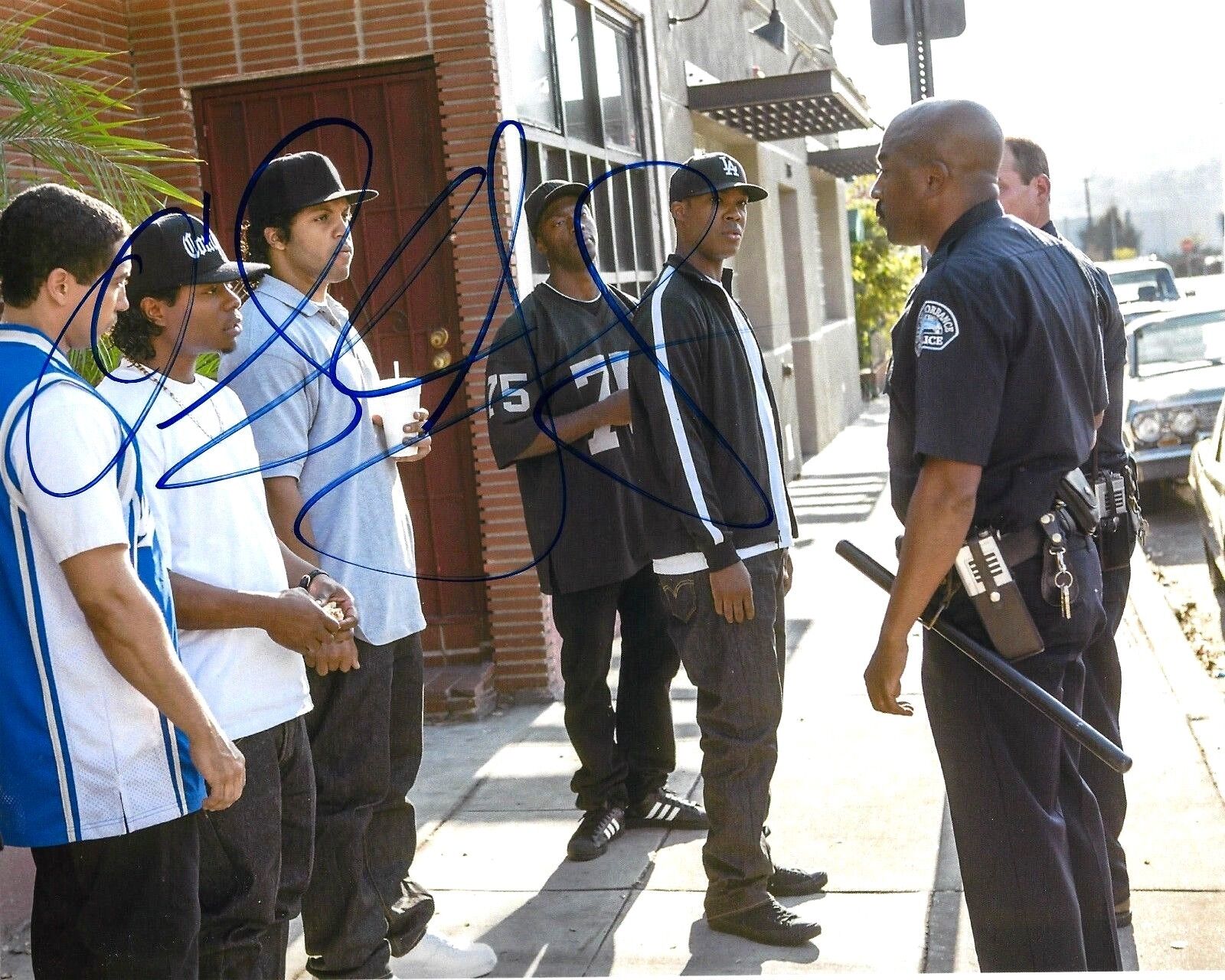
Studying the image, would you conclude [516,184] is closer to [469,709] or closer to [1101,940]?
[469,709]

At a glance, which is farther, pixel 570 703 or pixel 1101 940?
pixel 570 703

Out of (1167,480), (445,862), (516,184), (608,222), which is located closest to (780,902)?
(445,862)

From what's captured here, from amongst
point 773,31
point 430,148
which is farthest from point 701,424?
point 773,31

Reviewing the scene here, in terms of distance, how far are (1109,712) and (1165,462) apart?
7.75m

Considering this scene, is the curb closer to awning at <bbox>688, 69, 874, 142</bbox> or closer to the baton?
the baton

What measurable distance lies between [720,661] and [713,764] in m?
0.31

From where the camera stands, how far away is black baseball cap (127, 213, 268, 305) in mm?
2695

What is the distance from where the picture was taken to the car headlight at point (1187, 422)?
35.7ft

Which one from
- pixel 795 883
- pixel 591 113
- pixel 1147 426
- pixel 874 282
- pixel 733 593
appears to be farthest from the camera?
pixel 874 282

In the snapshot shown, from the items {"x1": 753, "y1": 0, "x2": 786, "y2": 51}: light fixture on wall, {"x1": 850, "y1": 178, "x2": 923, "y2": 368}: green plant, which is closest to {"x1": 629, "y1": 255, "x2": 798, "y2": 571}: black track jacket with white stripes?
{"x1": 753, "y1": 0, "x2": 786, "y2": 51}: light fixture on wall

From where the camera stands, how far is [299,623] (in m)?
2.82

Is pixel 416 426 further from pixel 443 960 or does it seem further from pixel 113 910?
pixel 443 960

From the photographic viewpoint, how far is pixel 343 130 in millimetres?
6309

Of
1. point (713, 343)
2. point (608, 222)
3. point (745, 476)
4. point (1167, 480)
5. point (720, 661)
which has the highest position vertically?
point (608, 222)
